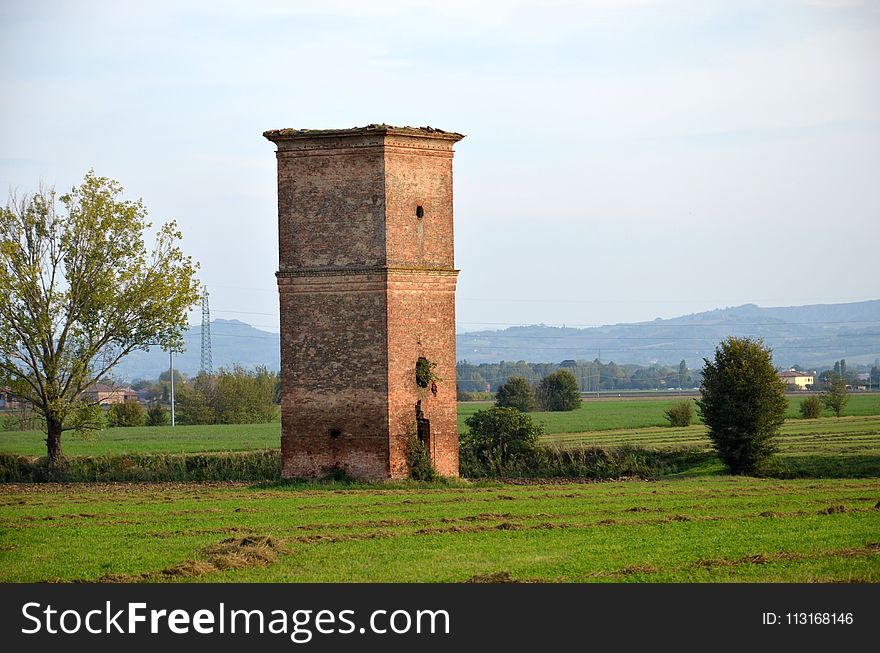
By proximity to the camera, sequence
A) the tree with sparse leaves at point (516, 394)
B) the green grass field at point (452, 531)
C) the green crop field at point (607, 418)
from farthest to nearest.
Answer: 1. the tree with sparse leaves at point (516, 394)
2. the green crop field at point (607, 418)
3. the green grass field at point (452, 531)

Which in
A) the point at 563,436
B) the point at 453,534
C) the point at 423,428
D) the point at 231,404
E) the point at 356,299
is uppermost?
the point at 356,299

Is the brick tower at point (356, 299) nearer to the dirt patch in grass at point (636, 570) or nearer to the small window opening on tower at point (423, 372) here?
the small window opening on tower at point (423, 372)

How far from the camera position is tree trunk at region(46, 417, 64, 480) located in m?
36.7

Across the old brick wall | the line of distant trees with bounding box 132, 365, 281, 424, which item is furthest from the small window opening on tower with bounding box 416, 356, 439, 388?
the line of distant trees with bounding box 132, 365, 281, 424

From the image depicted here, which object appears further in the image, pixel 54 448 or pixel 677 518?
pixel 54 448

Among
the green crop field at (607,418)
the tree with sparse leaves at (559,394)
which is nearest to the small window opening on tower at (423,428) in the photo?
the green crop field at (607,418)

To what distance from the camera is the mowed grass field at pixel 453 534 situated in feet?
56.6

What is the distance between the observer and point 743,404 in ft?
117

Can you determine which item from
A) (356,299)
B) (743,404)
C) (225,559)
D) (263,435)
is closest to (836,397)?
(263,435)

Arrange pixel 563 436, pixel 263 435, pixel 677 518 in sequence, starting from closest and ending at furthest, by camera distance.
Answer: pixel 677 518
pixel 563 436
pixel 263 435

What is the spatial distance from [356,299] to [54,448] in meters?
11.7

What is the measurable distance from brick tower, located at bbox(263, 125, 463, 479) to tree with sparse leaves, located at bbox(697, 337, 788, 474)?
27.9 feet

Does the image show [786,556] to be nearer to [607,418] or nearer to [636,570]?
[636,570]

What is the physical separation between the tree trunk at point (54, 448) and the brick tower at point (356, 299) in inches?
342
